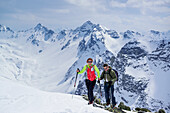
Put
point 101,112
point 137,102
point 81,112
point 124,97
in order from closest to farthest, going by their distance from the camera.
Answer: point 81,112
point 101,112
point 137,102
point 124,97

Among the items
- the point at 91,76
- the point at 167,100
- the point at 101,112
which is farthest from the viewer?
the point at 167,100

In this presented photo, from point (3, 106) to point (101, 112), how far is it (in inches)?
283

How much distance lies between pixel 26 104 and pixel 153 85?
211 metres

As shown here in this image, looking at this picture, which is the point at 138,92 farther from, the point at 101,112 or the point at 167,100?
the point at 101,112

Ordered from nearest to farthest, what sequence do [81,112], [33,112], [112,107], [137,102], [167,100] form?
[33,112] < [81,112] < [112,107] < [167,100] < [137,102]

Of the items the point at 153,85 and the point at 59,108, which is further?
the point at 153,85

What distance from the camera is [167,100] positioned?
539 ft

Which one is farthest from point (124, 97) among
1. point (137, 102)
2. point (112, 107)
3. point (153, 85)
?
point (112, 107)

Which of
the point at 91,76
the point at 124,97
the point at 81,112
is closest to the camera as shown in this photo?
the point at 81,112

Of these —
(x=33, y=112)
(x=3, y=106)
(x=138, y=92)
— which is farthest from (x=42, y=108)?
(x=138, y=92)

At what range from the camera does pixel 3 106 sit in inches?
414

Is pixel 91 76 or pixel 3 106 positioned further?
pixel 91 76

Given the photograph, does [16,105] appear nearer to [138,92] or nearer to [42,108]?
[42,108]

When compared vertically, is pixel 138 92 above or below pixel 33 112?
below
